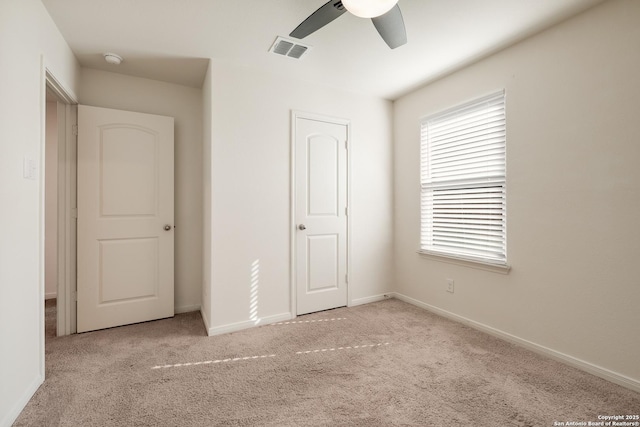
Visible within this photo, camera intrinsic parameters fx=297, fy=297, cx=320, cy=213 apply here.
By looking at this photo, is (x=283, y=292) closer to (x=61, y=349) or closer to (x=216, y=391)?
(x=216, y=391)

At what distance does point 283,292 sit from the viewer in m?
3.05

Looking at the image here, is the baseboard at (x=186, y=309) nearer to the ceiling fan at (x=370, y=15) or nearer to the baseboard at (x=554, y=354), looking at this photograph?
the baseboard at (x=554, y=354)

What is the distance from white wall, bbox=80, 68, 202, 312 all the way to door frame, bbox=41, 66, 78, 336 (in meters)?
0.62

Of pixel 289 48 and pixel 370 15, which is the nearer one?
pixel 370 15

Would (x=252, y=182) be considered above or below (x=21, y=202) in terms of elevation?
above

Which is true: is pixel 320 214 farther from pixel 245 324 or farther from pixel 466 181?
pixel 466 181

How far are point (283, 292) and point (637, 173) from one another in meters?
2.84

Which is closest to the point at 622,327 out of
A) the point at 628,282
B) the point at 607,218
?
the point at 628,282

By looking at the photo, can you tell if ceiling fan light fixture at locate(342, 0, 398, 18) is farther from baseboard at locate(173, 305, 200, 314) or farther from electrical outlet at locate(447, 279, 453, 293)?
baseboard at locate(173, 305, 200, 314)

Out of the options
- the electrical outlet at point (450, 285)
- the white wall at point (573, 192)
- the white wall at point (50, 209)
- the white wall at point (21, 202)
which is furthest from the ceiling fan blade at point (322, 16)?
the white wall at point (50, 209)

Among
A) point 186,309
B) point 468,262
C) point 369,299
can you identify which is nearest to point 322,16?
point 468,262

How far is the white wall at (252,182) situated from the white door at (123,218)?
0.74 meters

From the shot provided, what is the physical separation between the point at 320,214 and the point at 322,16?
6.39 feet

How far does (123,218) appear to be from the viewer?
9.54 feet
